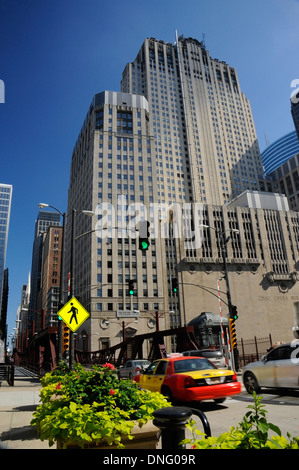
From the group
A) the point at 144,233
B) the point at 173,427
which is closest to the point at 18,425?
the point at 173,427

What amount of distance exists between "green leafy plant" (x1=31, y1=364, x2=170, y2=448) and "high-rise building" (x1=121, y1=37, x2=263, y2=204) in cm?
11213

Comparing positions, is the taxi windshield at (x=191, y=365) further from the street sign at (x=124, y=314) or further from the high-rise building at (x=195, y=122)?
the high-rise building at (x=195, y=122)

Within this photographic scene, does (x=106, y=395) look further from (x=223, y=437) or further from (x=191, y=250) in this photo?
(x=191, y=250)

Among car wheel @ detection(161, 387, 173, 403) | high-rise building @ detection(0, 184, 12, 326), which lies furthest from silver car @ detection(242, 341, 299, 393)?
high-rise building @ detection(0, 184, 12, 326)

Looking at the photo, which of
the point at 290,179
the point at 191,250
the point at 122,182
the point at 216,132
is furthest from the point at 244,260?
the point at 290,179

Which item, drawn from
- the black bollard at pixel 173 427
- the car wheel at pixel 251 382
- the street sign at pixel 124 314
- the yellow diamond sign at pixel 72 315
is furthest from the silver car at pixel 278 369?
the street sign at pixel 124 314

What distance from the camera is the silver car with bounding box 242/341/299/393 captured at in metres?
9.96

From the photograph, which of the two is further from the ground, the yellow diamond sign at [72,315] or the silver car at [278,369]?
the yellow diamond sign at [72,315]

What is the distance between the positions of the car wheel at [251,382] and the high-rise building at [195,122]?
105m

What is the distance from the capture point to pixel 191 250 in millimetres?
79062

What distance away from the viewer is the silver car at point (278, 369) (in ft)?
32.7

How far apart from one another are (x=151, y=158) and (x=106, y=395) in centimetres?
8947

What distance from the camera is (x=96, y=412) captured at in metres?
3.47

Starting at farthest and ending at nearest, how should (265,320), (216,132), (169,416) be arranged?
1. (216,132)
2. (265,320)
3. (169,416)
